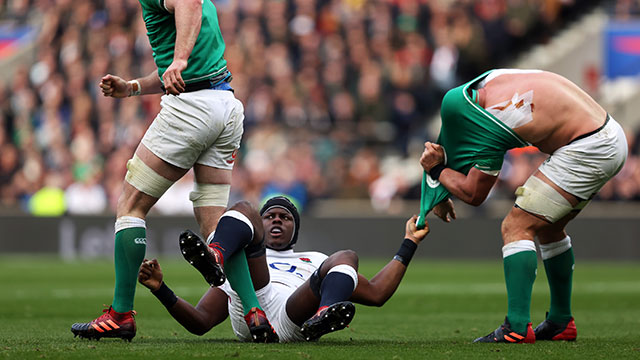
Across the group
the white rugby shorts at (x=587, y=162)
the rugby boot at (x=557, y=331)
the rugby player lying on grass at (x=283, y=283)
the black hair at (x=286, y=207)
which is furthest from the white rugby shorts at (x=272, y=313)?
the white rugby shorts at (x=587, y=162)

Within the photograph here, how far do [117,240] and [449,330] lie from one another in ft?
9.81

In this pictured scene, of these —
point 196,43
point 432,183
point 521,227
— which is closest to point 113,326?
point 196,43

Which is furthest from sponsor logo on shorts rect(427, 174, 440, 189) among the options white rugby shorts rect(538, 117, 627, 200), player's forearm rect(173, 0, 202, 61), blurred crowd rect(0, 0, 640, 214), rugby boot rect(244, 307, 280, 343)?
blurred crowd rect(0, 0, 640, 214)

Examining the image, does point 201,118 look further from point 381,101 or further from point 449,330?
point 381,101

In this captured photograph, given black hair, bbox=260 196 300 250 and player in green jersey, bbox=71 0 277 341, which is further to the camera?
black hair, bbox=260 196 300 250

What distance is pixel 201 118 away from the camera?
249 inches

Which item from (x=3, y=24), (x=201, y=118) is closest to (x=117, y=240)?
(x=201, y=118)

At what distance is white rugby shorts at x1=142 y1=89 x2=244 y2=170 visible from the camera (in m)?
6.28

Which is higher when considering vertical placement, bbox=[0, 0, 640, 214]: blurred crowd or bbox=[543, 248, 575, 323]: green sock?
bbox=[543, 248, 575, 323]: green sock

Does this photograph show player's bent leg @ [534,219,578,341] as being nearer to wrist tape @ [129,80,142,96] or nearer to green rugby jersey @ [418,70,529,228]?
green rugby jersey @ [418,70,529,228]

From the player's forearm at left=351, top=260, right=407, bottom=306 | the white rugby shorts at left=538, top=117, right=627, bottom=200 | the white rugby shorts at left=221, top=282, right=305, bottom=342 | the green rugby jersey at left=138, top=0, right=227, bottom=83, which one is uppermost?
the green rugby jersey at left=138, top=0, right=227, bottom=83

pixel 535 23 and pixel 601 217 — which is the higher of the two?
pixel 535 23

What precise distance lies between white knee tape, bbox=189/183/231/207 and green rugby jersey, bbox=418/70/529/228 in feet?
4.32

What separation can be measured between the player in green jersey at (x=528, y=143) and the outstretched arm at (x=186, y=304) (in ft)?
5.54
